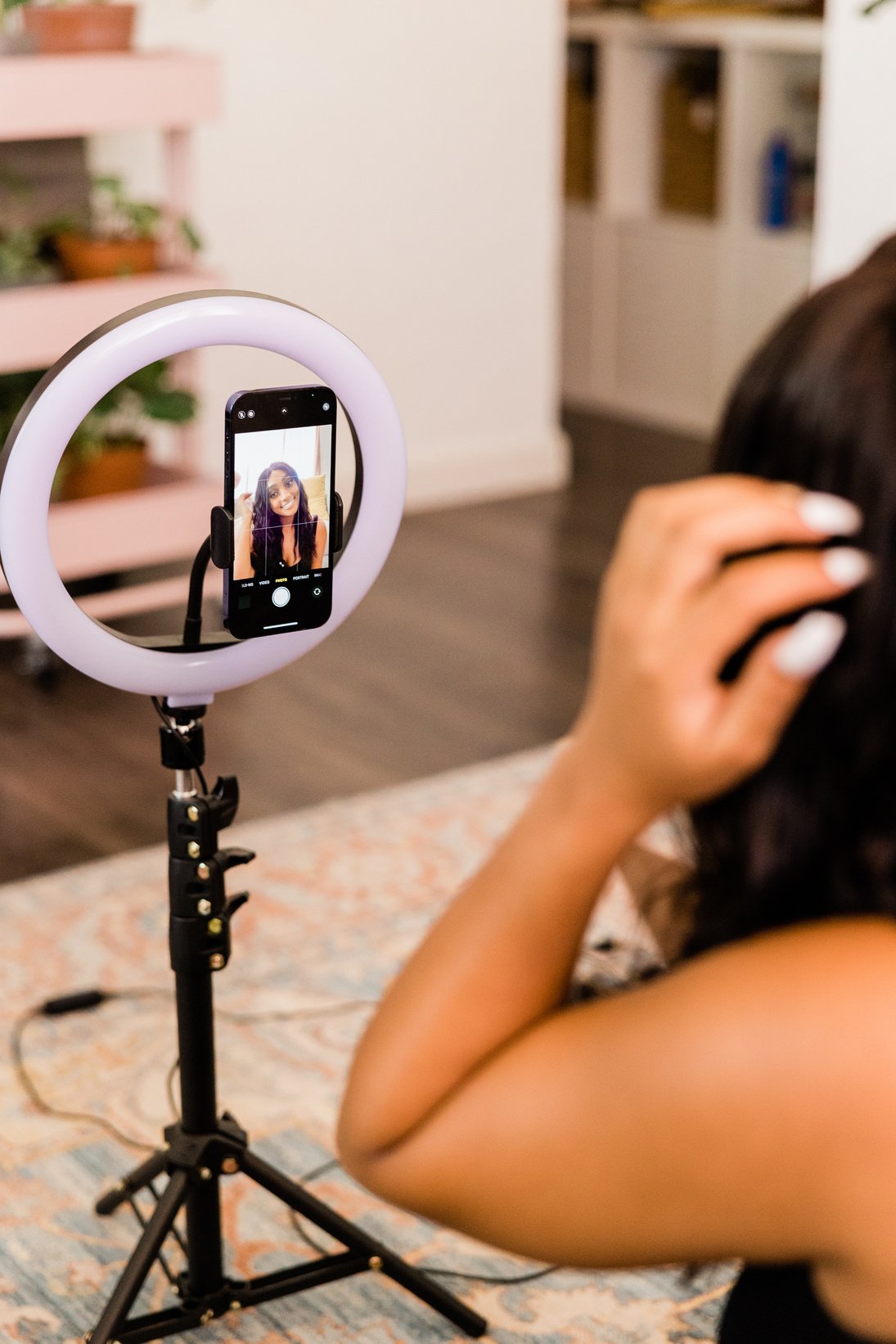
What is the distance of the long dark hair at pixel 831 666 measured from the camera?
0.67 m

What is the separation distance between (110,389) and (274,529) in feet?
0.52

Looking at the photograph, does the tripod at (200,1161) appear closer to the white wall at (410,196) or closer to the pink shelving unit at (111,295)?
the pink shelving unit at (111,295)

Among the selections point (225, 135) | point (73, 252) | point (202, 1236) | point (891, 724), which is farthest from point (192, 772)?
Answer: point (225, 135)

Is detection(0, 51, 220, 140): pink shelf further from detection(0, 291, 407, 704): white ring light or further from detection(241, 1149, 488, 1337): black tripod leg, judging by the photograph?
detection(241, 1149, 488, 1337): black tripod leg

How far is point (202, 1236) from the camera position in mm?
1573

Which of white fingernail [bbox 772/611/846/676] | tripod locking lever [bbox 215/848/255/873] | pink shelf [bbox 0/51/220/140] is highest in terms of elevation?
pink shelf [bbox 0/51/220/140]

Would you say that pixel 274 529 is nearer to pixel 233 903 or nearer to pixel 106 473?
pixel 233 903

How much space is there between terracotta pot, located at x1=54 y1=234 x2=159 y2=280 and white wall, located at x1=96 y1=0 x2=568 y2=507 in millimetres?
655

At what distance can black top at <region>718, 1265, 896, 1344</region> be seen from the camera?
0.80 m

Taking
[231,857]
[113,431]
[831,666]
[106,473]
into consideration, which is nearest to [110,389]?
[231,857]

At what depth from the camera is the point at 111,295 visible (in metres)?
3.33

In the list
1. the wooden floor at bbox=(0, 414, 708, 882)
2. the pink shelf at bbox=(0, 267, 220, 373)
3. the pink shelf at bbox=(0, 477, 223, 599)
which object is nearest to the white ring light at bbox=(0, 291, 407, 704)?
the wooden floor at bbox=(0, 414, 708, 882)

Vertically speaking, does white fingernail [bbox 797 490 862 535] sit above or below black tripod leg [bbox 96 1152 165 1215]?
above

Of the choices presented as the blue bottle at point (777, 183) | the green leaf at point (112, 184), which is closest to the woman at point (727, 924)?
the green leaf at point (112, 184)
